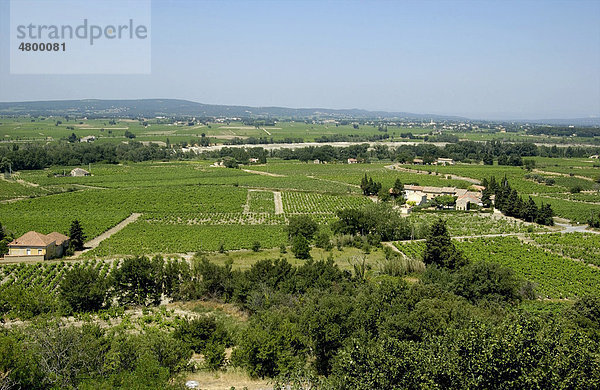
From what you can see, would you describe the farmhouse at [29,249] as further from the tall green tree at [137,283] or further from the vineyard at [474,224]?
the vineyard at [474,224]

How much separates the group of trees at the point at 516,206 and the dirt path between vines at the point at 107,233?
4358 cm

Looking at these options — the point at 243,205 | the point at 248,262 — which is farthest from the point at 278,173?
the point at 248,262

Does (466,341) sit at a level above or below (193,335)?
above

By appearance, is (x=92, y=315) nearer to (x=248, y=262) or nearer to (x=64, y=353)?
(x=64, y=353)

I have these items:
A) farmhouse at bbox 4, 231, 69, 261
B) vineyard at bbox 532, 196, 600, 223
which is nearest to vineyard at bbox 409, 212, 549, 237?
vineyard at bbox 532, 196, 600, 223

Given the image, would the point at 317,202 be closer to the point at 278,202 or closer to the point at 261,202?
the point at 278,202

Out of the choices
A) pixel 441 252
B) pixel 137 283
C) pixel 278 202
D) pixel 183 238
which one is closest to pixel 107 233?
pixel 183 238

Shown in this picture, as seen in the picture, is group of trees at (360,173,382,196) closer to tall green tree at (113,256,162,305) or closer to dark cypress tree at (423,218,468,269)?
dark cypress tree at (423,218,468,269)

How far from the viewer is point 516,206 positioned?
53.1 meters

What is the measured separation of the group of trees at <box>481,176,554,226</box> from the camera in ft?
162

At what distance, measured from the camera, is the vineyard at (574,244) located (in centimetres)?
3647

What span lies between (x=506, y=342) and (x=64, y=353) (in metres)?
13.8

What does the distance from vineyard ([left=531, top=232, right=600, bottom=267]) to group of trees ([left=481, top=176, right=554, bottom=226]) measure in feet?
16.6

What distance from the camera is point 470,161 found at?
111 m
